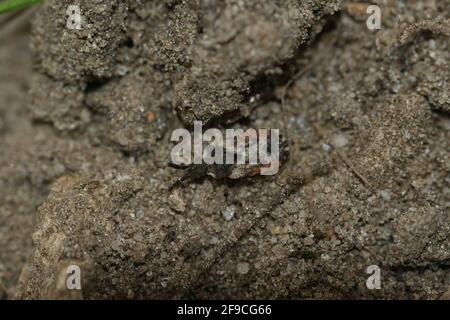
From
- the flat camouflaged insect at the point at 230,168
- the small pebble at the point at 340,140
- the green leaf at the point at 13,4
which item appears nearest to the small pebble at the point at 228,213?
the flat camouflaged insect at the point at 230,168

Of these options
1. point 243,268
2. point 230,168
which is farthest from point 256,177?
point 243,268

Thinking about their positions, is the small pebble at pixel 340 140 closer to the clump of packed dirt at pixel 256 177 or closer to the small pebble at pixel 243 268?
the clump of packed dirt at pixel 256 177

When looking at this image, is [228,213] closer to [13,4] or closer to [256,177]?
[256,177]

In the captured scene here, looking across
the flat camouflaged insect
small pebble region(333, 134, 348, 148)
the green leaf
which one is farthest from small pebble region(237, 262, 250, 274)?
the green leaf

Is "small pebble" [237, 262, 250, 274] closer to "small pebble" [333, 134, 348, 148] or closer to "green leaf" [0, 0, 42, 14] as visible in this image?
"small pebble" [333, 134, 348, 148]

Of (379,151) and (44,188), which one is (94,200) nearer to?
(44,188)
